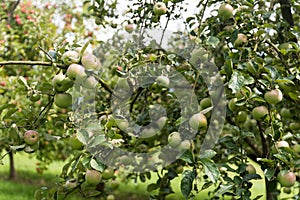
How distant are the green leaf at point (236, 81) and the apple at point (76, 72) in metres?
0.42

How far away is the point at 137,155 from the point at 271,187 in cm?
62

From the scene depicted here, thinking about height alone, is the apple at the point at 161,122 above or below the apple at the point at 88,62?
below

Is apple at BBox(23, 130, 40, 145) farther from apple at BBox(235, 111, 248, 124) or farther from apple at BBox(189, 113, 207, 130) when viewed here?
apple at BBox(235, 111, 248, 124)

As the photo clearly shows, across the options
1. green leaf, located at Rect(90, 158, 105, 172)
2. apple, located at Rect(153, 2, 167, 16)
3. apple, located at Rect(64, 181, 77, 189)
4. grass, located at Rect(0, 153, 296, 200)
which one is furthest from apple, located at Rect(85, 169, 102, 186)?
grass, located at Rect(0, 153, 296, 200)

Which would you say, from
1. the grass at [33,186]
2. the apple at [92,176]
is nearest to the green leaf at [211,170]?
the apple at [92,176]

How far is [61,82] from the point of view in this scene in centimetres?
126

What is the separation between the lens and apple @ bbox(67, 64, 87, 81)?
119 cm

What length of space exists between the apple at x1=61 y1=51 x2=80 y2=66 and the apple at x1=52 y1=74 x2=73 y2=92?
0.14ft

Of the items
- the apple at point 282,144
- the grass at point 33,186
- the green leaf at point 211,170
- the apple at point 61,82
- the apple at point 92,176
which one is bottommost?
the grass at point 33,186

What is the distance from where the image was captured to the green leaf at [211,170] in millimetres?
1186

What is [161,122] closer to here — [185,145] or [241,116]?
[241,116]

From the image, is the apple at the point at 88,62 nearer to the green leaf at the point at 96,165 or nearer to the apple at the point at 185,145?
the green leaf at the point at 96,165

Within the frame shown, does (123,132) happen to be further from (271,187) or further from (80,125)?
(271,187)

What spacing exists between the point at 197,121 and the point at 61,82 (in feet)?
1.43
